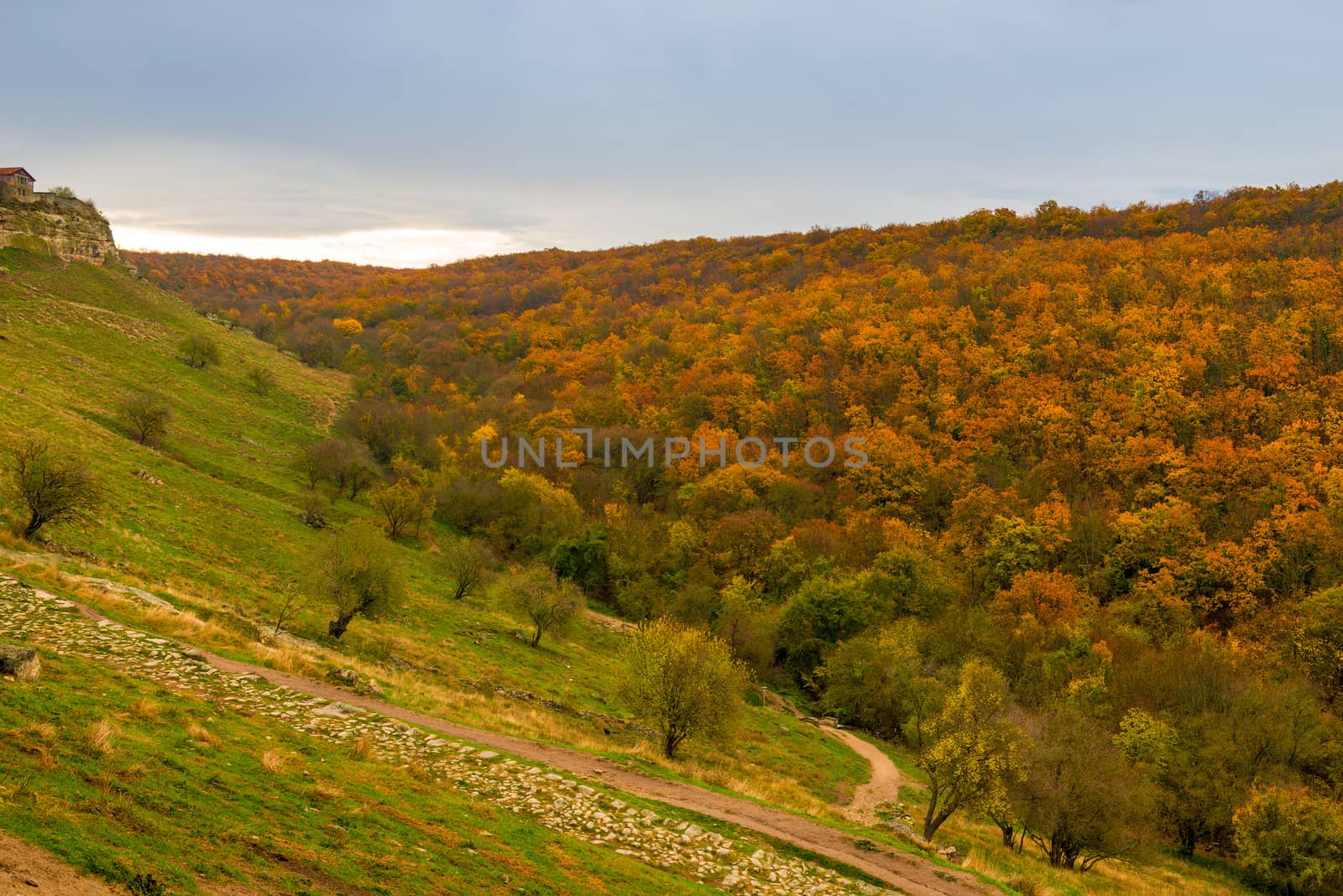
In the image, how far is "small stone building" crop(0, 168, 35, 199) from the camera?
254 ft

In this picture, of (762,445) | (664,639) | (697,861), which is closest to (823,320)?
(762,445)

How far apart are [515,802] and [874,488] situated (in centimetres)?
6500

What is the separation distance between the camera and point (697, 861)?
15.5 metres

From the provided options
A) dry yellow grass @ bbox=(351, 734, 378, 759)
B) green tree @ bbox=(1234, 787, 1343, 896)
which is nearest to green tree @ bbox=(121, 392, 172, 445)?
dry yellow grass @ bbox=(351, 734, 378, 759)

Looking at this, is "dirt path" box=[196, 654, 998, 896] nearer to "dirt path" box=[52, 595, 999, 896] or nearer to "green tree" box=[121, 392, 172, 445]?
"dirt path" box=[52, 595, 999, 896]

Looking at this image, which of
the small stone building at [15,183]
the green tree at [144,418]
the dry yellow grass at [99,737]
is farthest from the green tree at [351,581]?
the small stone building at [15,183]

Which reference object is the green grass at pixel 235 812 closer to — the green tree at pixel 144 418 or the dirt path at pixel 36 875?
the dirt path at pixel 36 875

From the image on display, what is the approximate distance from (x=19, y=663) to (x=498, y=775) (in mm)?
9044

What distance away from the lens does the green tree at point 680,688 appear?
25797 millimetres

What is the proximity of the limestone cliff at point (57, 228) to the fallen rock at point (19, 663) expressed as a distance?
275 feet

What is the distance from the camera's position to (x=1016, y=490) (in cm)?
7088

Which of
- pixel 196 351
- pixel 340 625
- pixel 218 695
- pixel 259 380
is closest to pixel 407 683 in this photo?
pixel 340 625

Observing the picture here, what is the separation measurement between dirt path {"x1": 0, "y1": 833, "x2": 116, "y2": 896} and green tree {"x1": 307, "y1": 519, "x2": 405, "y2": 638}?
916 inches

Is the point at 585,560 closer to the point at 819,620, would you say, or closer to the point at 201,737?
the point at 819,620
